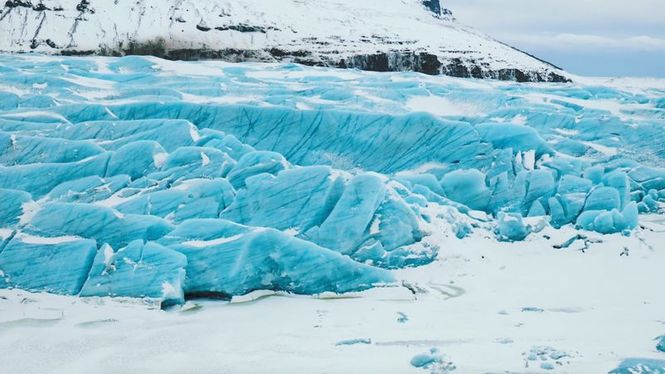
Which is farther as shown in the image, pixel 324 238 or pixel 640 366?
pixel 324 238

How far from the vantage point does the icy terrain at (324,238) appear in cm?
489

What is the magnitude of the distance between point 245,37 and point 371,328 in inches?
1304

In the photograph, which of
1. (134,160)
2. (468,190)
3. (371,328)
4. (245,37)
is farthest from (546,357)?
(245,37)

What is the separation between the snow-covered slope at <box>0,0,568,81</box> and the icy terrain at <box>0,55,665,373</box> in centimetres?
2192

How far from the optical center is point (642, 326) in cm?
512

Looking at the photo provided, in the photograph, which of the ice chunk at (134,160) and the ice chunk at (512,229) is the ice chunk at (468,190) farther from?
the ice chunk at (134,160)

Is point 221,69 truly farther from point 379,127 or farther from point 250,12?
point 250,12

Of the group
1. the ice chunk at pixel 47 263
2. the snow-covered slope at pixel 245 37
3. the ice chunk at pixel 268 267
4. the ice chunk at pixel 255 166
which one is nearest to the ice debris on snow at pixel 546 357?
the ice chunk at pixel 268 267

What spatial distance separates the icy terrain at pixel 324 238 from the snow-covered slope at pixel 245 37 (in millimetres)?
21923

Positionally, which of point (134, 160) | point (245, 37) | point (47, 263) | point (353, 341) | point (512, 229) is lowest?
point (512, 229)

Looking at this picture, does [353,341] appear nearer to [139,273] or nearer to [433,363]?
[433,363]

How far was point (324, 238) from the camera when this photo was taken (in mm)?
6879

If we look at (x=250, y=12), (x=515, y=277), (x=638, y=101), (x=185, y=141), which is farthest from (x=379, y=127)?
(x=250, y=12)

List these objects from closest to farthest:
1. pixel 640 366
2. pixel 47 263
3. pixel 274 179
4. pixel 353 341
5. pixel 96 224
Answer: pixel 640 366
pixel 353 341
pixel 47 263
pixel 96 224
pixel 274 179
